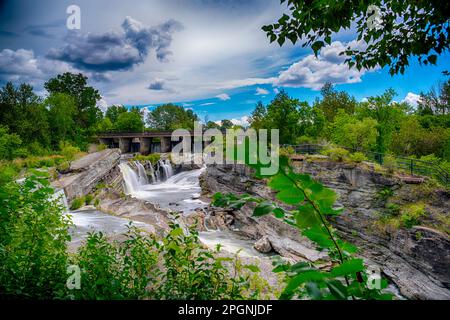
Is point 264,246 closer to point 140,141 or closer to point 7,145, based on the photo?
point 7,145

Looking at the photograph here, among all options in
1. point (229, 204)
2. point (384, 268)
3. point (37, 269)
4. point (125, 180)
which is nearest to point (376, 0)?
point (229, 204)

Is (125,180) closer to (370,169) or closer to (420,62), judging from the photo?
(370,169)

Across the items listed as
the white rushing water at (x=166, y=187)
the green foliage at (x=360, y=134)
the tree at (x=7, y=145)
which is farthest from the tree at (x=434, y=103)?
the tree at (x=7, y=145)

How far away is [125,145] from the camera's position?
5425 centimetres

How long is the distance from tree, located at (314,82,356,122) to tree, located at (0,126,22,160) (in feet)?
134

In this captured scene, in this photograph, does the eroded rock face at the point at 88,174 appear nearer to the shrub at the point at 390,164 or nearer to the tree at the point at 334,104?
the shrub at the point at 390,164

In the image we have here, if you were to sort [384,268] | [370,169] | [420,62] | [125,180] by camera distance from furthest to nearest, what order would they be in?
[125,180] → [370,169] → [384,268] → [420,62]

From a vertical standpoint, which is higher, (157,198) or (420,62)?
(420,62)

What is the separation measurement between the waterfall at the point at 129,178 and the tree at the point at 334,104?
103 ft

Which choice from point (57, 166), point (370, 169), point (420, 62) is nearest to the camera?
point (420, 62)

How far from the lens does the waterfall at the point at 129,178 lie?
98.2 ft

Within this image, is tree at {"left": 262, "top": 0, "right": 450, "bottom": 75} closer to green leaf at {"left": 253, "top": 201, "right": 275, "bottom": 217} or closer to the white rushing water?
green leaf at {"left": 253, "top": 201, "right": 275, "bottom": 217}
